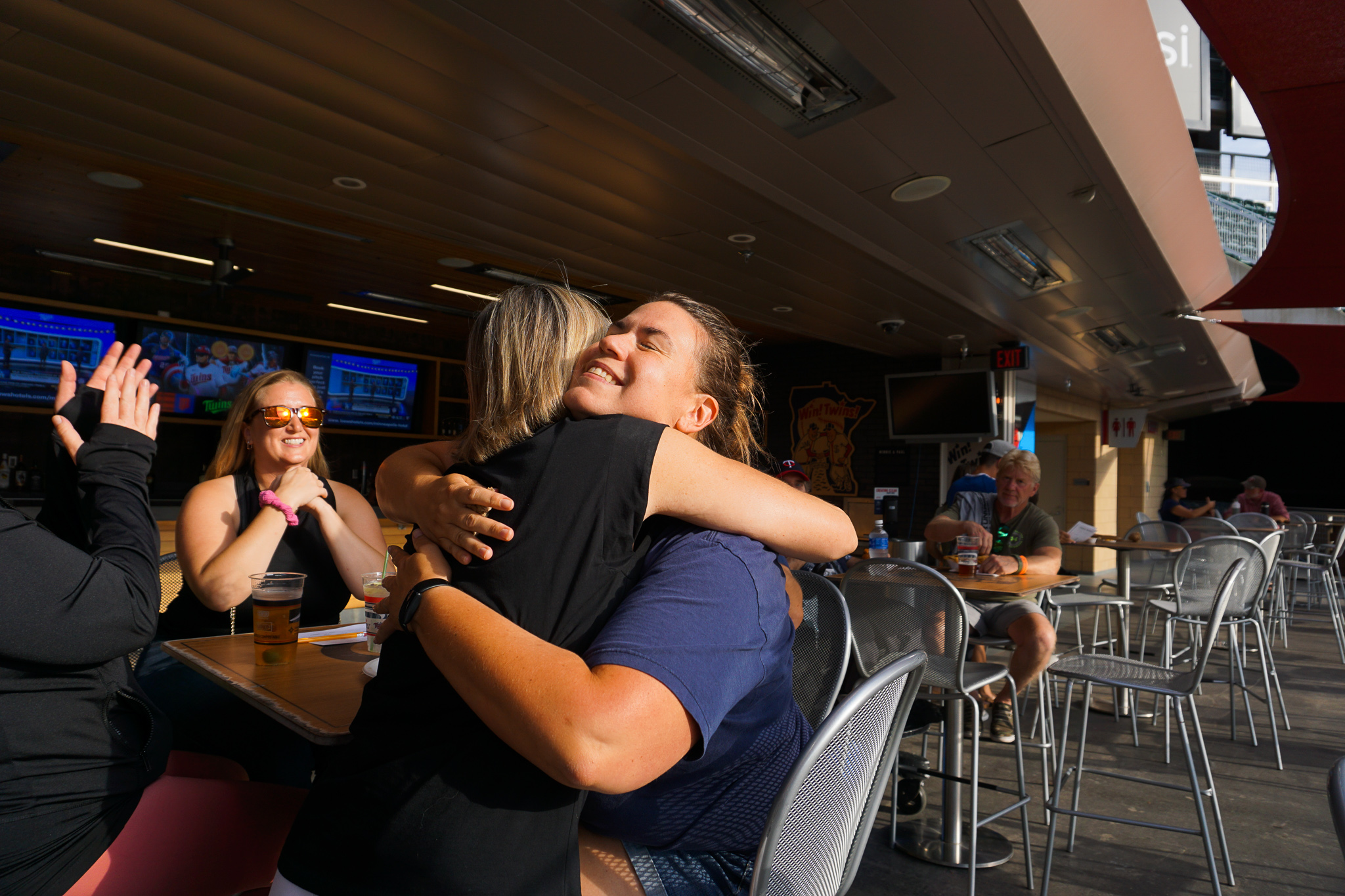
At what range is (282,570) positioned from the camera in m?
2.08

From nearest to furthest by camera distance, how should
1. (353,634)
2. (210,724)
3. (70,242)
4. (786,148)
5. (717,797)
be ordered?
1. (717,797)
2. (210,724)
3. (353,634)
4. (786,148)
5. (70,242)

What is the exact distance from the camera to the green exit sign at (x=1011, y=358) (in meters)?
7.09

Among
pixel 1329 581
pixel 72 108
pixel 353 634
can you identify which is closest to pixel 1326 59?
pixel 353 634

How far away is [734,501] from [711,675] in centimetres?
23

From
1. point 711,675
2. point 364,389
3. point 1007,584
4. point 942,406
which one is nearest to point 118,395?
point 711,675

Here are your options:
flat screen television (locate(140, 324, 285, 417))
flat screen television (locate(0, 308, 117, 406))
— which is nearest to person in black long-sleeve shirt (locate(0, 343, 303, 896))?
flat screen television (locate(140, 324, 285, 417))

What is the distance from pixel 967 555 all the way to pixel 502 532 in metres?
3.04

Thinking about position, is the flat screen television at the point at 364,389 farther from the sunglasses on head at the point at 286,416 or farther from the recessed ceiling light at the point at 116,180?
the sunglasses on head at the point at 286,416

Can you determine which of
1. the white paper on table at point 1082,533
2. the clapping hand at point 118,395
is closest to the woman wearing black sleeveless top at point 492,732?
the clapping hand at point 118,395

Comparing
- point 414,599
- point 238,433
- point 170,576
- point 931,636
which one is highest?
point 238,433

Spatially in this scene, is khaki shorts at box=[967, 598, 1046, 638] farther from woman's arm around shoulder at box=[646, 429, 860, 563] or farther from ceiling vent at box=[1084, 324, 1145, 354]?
ceiling vent at box=[1084, 324, 1145, 354]

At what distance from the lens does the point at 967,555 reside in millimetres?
3453

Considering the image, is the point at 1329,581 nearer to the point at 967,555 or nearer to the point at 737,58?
the point at 967,555

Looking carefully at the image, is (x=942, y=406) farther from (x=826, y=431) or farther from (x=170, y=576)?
(x=170, y=576)
